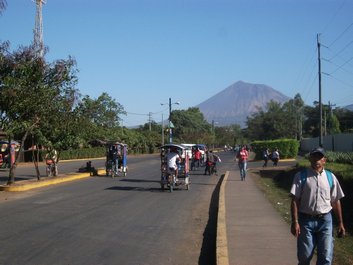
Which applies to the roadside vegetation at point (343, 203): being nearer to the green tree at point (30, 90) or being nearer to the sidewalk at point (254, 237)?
the sidewalk at point (254, 237)

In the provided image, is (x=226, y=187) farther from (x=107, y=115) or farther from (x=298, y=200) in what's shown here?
(x=107, y=115)

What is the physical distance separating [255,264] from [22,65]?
569 inches

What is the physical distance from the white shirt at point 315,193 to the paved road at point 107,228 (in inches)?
113

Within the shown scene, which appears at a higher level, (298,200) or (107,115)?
(107,115)

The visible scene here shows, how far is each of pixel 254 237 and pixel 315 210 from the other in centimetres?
383

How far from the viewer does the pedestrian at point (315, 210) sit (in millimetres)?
6293

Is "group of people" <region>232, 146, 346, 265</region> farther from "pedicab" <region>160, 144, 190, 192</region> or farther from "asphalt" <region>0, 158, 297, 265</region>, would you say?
"pedicab" <region>160, 144, 190, 192</region>

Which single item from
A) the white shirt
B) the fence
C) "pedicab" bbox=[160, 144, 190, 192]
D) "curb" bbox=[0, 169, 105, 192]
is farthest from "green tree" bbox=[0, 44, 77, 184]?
the fence

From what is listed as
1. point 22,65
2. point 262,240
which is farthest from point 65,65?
point 262,240

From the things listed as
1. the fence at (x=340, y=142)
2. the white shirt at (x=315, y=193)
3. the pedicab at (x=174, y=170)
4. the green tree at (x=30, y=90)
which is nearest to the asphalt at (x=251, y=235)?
the white shirt at (x=315, y=193)

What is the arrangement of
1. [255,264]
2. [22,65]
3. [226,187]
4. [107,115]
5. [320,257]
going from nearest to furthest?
[320,257] < [255,264] < [22,65] < [226,187] < [107,115]

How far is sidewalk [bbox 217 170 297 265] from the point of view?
8188 millimetres

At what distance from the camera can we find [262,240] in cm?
968

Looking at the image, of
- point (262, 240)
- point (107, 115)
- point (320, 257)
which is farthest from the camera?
point (107, 115)
